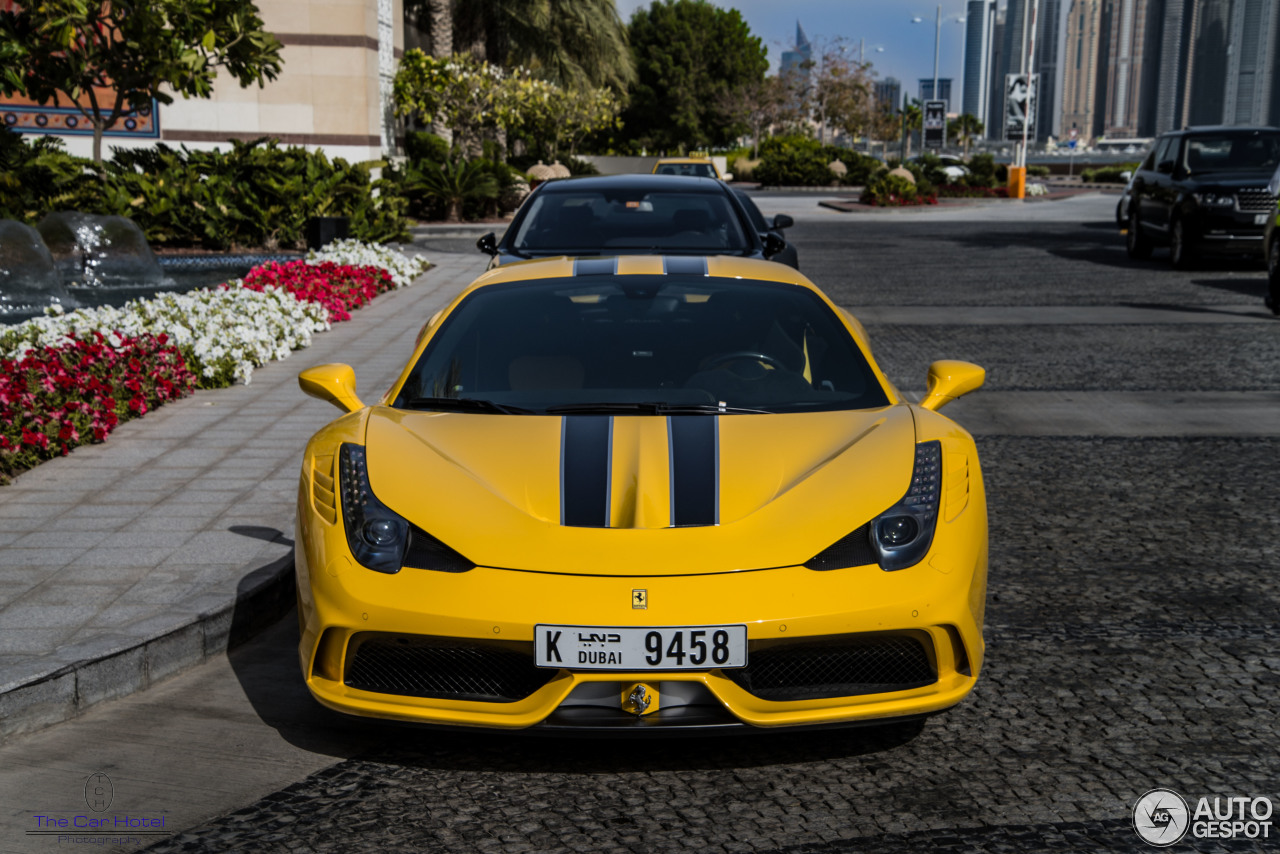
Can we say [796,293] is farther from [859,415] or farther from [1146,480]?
[1146,480]

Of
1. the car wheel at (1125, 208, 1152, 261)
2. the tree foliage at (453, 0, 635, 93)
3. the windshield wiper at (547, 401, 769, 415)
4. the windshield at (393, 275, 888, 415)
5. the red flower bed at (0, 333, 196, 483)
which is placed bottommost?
the red flower bed at (0, 333, 196, 483)

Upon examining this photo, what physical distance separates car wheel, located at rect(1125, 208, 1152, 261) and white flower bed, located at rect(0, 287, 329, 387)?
47.9 ft

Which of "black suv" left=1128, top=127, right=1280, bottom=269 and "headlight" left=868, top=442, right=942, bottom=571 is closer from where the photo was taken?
"headlight" left=868, top=442, right=942, bottom=571

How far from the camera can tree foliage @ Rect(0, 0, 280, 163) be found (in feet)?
53.1

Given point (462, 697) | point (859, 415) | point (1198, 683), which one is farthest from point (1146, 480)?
point (462, 697)

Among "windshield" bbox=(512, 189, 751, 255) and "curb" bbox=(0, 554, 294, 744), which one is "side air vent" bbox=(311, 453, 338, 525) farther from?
"windshield" bbox=(512, 189, 751, 255)

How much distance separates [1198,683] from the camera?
13.5ft

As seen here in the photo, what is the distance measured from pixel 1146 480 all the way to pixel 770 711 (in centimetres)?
435

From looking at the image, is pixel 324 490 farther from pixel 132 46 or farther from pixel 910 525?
pixel 132 46

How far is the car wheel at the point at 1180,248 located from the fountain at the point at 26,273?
1490 cm

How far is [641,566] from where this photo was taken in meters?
3.28

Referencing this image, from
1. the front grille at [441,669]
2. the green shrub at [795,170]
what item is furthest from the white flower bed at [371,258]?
the green shrub at [795,170]

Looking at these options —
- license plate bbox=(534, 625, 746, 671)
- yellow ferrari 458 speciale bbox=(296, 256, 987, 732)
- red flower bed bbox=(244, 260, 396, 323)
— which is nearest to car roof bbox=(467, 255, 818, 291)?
yellow ferrari 458 speciale bbox=(296, 256, 987, 732)

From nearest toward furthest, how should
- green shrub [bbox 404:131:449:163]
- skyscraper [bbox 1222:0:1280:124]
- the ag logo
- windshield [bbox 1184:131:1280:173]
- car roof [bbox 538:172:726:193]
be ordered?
the ag logo < car roof [bbox 538:172:726:193] < windshield [bbox 1184:131:1280:173] < green shrub [bbox 404:131:449:163] < skyscraper [bbox 1222:0:1280:124]
